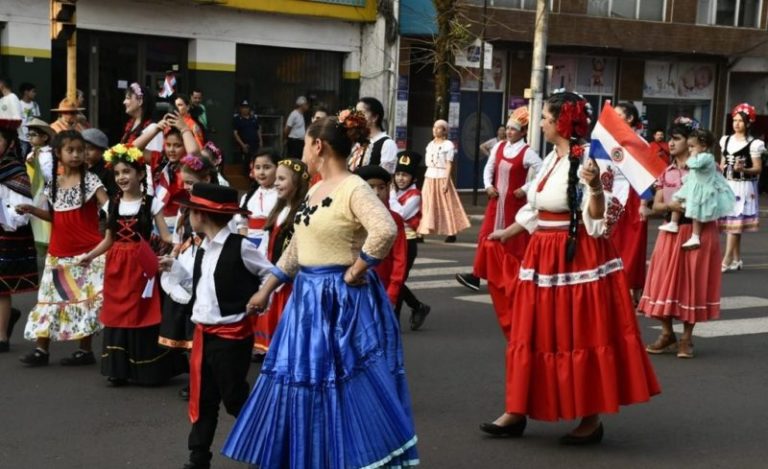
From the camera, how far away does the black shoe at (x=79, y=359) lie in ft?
29.9

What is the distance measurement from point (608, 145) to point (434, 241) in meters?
12.1

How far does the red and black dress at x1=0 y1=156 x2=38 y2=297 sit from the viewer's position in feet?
30.3

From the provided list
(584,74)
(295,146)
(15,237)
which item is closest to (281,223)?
(15,237)

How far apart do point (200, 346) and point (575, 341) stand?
6.88 ft

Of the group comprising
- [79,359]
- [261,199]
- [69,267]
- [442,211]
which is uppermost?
[261,199]

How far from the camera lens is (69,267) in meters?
9.13

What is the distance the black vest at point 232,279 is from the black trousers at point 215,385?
0.18m

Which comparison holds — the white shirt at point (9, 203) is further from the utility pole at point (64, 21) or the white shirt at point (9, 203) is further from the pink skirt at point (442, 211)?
the pink skirt at point (442, 211)

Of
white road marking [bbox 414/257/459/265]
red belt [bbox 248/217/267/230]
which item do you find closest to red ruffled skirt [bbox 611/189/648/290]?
white road marking [bbox 414/257/459/265]

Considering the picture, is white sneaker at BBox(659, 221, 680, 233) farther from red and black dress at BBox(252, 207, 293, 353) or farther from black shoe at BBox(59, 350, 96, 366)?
black shoe at BBox(59, 350, 96, 366)

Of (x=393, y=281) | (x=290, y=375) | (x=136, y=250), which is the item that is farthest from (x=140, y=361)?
(x=290, y=375)

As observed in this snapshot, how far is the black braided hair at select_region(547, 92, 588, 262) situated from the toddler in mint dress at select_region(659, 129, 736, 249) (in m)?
3.12

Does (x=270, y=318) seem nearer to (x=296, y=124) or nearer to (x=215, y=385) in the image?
(x=215, y=385)

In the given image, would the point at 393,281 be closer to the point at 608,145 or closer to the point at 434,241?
the point at 608,145
